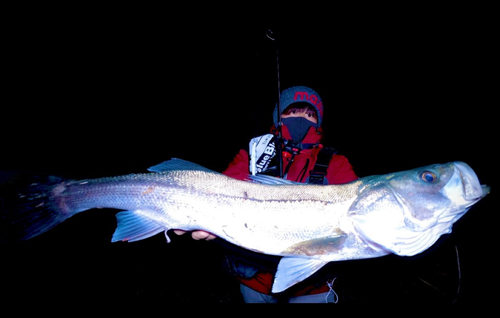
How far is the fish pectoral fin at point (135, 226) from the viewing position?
1.38 metres

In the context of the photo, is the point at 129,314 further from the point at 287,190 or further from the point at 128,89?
the point at 128,89

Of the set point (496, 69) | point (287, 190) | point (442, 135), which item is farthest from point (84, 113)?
point (496, 69)

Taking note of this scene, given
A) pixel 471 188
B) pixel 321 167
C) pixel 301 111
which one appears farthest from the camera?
pixel 301 111

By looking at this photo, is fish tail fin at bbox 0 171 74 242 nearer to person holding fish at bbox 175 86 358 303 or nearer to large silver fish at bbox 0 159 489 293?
large silver fish at bbox 0 159 489 293

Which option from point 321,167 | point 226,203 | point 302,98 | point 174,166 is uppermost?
point 302,98

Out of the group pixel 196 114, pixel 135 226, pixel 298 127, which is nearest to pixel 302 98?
pixel 298 127

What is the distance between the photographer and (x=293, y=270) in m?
1.19

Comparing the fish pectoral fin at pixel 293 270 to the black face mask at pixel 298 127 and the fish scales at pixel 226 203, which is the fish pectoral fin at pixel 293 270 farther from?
the black face mask at pixel 298 127

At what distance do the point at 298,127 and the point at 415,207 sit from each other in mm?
1333

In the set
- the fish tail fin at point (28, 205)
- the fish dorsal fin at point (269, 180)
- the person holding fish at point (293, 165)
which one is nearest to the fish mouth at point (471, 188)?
the person holding fish at point (293, 165)

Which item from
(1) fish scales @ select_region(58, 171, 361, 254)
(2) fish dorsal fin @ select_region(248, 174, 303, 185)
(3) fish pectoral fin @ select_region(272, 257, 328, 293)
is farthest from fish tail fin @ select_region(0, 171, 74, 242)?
(3) fish pectoral fin @ select_region(272, 257, 328, 293)

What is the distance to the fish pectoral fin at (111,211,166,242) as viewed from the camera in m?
1.38

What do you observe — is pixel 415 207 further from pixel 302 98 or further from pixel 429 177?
pixel 302 98

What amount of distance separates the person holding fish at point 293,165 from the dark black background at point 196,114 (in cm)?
68
